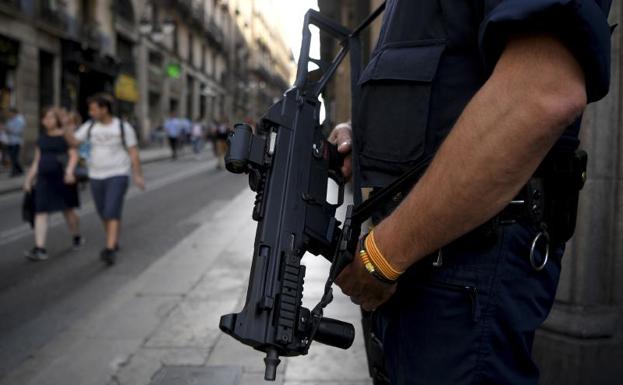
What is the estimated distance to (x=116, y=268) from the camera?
6.36 meters

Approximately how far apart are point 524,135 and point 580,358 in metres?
2.01

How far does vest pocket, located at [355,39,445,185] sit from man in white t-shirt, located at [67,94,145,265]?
5.75 m

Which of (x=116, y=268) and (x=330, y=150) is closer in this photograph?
(x=330, y=150)

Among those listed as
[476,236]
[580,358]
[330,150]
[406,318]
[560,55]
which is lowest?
[580,358]

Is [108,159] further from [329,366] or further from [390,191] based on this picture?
[390,191]

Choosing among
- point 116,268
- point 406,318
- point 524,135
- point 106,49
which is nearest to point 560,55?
point 524,135

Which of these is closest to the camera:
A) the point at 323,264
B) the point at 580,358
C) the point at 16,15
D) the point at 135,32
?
the point at 580,358

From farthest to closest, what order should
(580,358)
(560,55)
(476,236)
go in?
(580,358) < (476,236) < (560,55)

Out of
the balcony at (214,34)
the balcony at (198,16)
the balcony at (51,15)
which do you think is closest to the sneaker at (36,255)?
the balcony at (51,15)

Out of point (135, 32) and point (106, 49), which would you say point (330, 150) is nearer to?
point (106, 49)

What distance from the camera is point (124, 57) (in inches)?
1109

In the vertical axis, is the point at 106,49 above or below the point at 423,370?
above

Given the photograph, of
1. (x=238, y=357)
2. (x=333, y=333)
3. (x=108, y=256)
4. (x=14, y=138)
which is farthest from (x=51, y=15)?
(x=333, y=333)

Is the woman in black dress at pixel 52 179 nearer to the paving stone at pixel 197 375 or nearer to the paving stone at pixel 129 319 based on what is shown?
the paving stone at pixel 129 319
